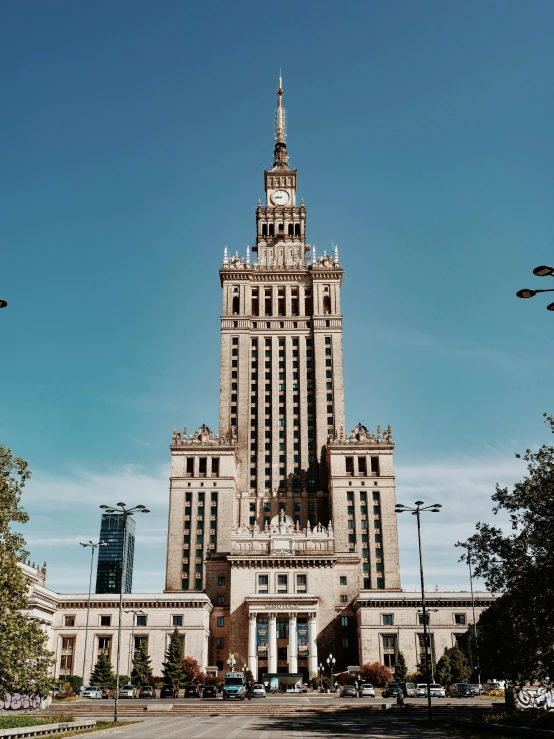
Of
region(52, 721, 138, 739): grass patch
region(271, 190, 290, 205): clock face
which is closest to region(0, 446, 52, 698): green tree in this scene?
region(52, 721, 138, 739): grass patch

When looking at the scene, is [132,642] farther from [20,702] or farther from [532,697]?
[532,697]

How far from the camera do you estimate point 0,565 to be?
1476 inches

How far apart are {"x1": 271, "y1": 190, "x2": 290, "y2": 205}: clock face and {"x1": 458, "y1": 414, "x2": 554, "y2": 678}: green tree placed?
387 ft

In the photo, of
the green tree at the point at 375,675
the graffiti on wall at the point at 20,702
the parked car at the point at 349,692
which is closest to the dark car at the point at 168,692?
the parked car at the point at 349,692

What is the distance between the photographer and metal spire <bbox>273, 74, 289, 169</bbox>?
536 ft

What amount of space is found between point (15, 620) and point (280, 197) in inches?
5159

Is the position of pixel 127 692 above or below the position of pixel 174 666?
below

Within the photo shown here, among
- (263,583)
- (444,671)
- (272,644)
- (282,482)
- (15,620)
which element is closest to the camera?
(15,620)

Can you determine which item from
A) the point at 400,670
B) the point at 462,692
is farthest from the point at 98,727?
the point at 400,670

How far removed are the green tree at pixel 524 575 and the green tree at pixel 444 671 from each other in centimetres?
4362

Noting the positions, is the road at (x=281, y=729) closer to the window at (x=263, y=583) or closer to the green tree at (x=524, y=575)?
the green tree at (x=524, y=575)

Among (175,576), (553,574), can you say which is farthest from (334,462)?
(553,574)

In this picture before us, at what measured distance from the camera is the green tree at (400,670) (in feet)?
302

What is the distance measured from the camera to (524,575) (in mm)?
44250
